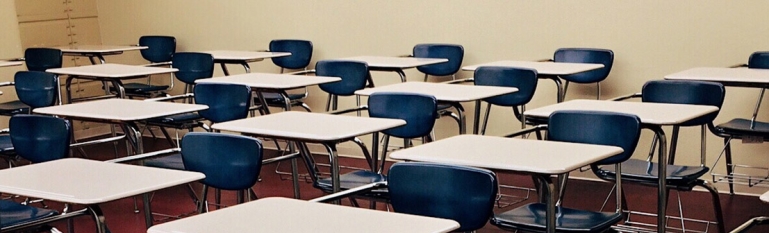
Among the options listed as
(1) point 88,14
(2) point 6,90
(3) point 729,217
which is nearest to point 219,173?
(3) point 729,217

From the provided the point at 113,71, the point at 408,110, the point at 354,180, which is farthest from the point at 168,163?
the point at 113,71

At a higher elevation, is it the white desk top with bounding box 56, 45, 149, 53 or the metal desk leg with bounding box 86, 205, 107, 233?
the metal desk leg with bounding box 86, 205, 107, 233

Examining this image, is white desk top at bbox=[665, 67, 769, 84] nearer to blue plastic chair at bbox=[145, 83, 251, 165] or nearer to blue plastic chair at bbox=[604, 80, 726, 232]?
blue plastic chair at bbox=[604, 80, 726, 232]

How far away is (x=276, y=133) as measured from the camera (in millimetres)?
4133

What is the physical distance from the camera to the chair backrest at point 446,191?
307 cm

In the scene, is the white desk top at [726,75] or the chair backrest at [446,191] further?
the white desk top at [726,75]

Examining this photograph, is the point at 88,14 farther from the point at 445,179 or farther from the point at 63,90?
the point at 445,179

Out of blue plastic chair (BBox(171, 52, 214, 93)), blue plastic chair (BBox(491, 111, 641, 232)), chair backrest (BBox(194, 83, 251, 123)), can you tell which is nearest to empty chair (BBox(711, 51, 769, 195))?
blue plastic chair (BBox(491, 111, 641, 232))

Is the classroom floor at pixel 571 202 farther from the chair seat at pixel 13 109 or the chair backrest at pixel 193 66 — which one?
the chair seat at pixel 13 109

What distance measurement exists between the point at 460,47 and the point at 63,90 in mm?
3888

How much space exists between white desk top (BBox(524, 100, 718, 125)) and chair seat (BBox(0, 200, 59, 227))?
7.08 ft

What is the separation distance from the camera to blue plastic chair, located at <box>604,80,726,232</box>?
4.32m

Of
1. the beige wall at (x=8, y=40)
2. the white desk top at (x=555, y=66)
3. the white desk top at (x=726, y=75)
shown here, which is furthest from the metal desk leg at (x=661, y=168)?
the beige wall at (x=8, y=40)

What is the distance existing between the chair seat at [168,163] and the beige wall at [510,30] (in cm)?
272
